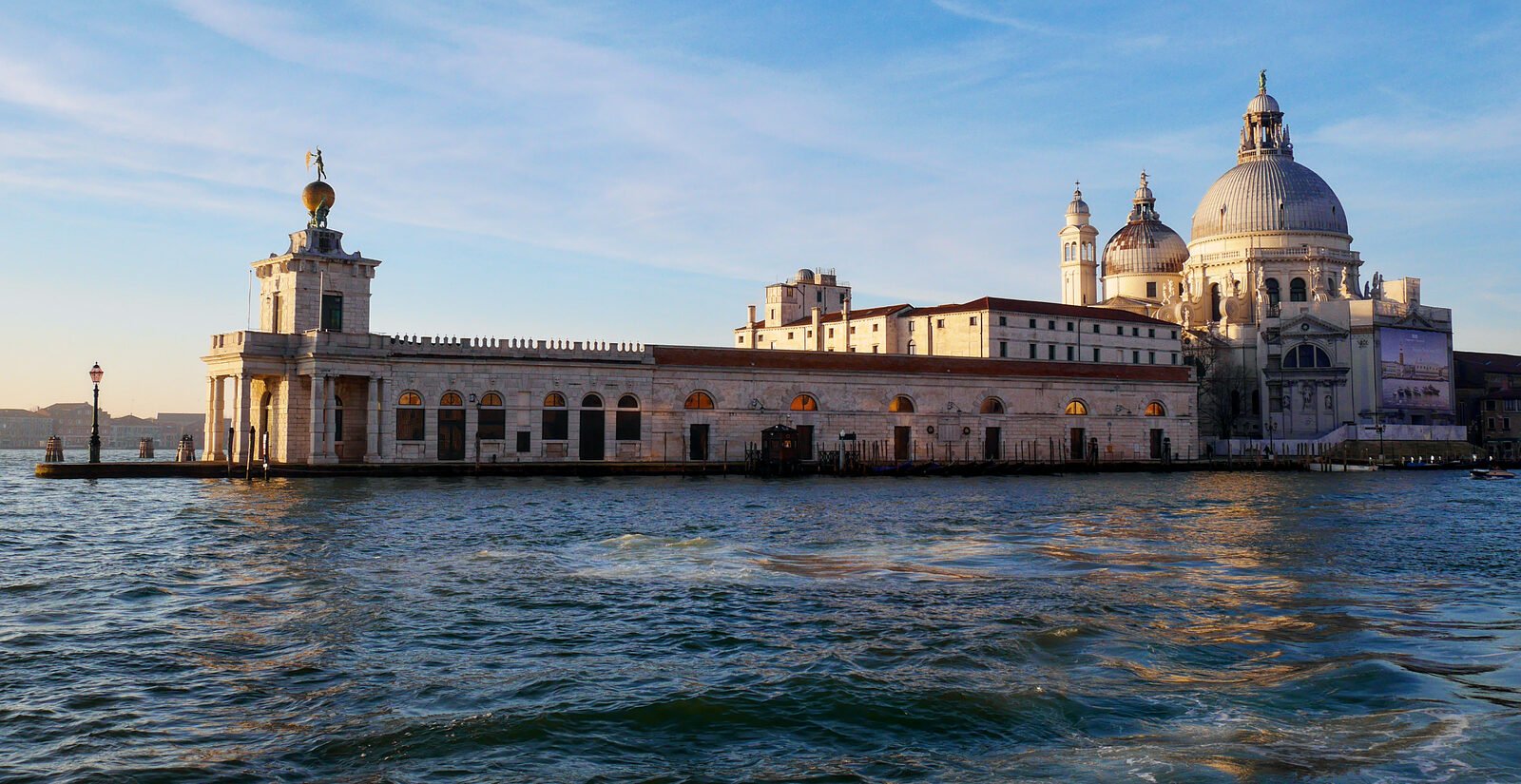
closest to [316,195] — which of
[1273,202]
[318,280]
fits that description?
[318,280]

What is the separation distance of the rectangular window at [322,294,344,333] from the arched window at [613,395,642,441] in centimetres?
1250

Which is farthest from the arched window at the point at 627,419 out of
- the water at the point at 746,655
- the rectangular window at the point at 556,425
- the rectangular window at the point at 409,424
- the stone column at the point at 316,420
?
the water at the point at 746,655

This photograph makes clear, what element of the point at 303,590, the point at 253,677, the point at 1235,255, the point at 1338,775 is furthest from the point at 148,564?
the point at 1235,255

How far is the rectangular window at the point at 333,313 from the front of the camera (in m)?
51.6

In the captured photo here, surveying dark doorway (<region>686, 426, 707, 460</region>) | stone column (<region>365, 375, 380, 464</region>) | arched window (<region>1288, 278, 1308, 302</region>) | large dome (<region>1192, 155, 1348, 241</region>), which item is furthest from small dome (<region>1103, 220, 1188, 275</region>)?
stone column (<region>365, 375, 380, 464</region>)

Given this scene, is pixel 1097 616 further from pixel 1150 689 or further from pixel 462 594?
pixel 462 594

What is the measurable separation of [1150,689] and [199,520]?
936 inches

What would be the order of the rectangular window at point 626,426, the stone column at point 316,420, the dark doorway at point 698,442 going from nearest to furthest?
the stone column at point 316,420 → the rectangular window at point 626,426 → the dark doorway at point 698,442

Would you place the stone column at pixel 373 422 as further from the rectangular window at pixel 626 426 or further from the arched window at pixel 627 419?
the arched window at pixel 627 419

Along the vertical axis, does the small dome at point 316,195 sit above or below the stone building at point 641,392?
above

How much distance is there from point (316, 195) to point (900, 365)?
95.8ft

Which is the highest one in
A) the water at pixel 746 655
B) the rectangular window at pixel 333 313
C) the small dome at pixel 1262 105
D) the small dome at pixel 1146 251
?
the small dome at pixel 1262 105

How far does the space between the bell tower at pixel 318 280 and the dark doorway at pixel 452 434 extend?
489 cm

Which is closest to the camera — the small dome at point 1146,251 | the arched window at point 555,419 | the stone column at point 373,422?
the stone column at point 373,422
